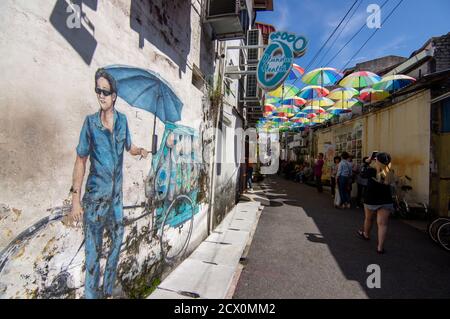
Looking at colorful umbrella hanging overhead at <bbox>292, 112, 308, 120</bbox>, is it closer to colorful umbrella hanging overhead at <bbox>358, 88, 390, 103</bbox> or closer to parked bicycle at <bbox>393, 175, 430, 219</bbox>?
colorful umbrella hanging overhead at <bbox>358, 88, 390, 103</bbox>

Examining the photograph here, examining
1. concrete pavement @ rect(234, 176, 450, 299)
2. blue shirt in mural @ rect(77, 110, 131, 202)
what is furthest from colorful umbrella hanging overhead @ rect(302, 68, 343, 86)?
blue shirt in mural @ rect(77, 110, 131, 202)

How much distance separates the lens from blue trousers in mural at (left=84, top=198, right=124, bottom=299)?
2262mm

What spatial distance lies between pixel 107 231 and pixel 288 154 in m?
33.8

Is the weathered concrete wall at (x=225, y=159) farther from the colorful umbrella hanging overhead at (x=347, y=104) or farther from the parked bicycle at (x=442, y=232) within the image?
the colorful umbrella hanging overhead at (x=347, y=104)

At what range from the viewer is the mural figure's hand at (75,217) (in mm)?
2012

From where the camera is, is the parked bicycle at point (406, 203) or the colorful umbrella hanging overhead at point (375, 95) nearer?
the parked bicycle at point (406, 203)

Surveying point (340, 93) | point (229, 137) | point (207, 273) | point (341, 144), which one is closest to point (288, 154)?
point (341, 144)

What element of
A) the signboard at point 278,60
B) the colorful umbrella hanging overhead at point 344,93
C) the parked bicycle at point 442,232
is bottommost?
the parked bicycle at point 442,232

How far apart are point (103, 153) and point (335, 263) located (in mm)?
4399

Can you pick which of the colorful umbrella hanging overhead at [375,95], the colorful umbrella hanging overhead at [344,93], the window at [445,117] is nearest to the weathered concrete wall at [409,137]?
the window at [445,117]

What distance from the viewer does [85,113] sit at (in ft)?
6.89

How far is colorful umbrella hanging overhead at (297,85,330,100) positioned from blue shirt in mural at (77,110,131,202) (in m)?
14.4

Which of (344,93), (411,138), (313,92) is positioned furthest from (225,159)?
(313,92)
